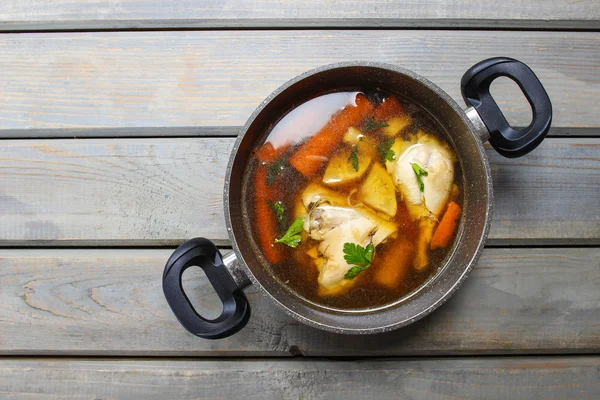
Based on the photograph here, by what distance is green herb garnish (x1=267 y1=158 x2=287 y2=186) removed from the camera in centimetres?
109

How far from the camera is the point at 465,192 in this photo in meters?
1.11

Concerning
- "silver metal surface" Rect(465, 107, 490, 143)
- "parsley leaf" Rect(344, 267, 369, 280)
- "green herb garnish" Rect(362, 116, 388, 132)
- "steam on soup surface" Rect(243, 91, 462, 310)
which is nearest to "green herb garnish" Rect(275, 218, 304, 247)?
"steam on soup surface" Rect(243, 91, 462, 310)

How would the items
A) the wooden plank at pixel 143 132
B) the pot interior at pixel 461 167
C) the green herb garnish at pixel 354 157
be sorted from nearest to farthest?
1. the pot interior at pixel 461 167
2. the green herb garnish at pixel 354 157
3. the wooden plank at pixel 143 132

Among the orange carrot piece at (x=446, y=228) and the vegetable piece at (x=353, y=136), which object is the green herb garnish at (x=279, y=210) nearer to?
the vegetable piece at (x=353, y=136)

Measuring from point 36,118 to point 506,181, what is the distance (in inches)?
39.5

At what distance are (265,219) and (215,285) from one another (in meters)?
0.16

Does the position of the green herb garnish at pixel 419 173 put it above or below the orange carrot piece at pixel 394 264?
above

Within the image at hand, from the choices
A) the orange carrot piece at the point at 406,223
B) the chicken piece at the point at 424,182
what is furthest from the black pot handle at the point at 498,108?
the orange carrot piece at the point at 406,223

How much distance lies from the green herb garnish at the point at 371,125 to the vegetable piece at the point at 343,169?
38 mm

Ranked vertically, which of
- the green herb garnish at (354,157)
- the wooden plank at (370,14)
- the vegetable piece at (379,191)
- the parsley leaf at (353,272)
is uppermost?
the wooden plank at (370,14)

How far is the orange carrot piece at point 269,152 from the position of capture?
1098mm

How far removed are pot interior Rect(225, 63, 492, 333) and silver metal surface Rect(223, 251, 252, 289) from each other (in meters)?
0.02

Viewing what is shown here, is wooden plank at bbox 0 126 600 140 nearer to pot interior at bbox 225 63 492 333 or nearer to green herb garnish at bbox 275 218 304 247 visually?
pot interior at bbox 225 63 492 333

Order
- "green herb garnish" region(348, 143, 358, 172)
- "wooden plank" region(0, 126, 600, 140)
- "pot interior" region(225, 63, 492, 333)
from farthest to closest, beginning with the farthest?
"wooden plank" region(0, 126, 600, 140), "green herb garnish" region(348, 143, 358, 172), "pot interior" region(225, 63, 492, 333)
